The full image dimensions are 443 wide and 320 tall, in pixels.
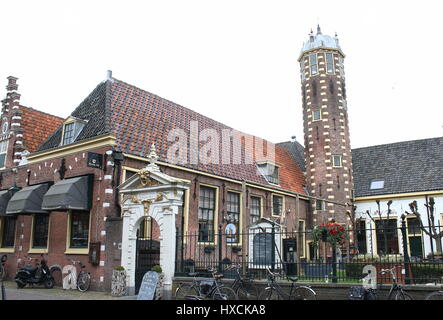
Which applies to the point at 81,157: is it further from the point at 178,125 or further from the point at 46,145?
the point at 178,125

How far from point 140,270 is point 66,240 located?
4104mm

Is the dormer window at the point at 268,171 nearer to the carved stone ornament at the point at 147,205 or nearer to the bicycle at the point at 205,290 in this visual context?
the carved stone ornament at the point at 147,205

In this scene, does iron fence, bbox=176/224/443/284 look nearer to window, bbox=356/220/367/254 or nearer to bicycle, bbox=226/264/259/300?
bicycle, bbox=226/264/259/300

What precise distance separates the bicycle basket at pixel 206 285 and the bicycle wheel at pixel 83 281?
5499 millimetres

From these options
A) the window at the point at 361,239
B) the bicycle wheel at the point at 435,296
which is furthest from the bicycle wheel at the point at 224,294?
the window at the point at 361,239

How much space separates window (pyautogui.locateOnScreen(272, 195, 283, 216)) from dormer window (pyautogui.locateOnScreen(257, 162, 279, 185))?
99 cm

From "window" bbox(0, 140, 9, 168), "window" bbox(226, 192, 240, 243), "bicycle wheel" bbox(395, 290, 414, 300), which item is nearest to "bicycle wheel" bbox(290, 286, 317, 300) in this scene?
"bicycle wheel" bbox(395, 290, 414, 300)

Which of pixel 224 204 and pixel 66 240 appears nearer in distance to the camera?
pixel 66 240

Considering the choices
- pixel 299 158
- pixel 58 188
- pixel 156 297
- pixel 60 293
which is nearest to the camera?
pixel 156 297

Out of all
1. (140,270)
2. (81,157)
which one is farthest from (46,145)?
(140,270)

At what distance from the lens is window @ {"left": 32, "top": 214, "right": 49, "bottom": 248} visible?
688 inches

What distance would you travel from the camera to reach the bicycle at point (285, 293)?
9.84 meters

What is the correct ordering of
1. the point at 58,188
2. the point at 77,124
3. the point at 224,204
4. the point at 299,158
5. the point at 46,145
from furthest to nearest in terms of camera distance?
the point at 299,158, the point at 224,204, the point at 46,145, the point at 77,124, the point at 58,188

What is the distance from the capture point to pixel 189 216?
18.0 metres
